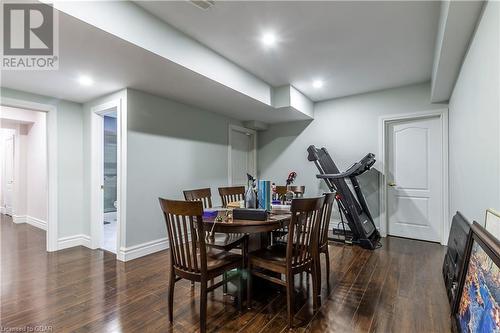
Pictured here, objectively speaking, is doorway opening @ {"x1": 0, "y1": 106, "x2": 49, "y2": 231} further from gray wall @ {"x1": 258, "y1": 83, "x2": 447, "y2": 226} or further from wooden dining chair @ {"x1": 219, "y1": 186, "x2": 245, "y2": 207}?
gray wall @ {"x1": 258, "y1": 83, "x2": 447, "y2": 226}

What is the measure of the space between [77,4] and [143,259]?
2849mm

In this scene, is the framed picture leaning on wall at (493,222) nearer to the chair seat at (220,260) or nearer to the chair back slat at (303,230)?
the chair back slat at (303,230)

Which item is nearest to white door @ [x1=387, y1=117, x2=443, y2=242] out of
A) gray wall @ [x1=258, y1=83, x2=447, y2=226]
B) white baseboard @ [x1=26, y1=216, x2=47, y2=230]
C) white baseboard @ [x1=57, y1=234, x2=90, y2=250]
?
gray wall @ [x1=258, y1=83, x2=447, y2=226]

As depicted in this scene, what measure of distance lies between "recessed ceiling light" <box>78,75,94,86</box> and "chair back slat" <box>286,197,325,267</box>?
2843mm

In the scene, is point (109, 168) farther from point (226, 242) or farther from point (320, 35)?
point (320, 35)

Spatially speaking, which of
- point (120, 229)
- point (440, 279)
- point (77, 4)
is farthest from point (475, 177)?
point (120, 229)

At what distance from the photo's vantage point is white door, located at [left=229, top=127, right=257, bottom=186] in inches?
206

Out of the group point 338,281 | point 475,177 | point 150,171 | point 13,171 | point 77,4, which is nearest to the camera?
point 77,4

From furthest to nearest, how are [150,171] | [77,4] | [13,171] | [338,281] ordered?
[13,171] → [150,171] → [338,281] → [77,4]

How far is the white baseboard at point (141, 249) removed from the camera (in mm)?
3143

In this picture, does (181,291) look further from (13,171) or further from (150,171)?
(13,171)

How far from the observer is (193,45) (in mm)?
2670

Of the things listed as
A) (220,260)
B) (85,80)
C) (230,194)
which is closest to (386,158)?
(230,194)

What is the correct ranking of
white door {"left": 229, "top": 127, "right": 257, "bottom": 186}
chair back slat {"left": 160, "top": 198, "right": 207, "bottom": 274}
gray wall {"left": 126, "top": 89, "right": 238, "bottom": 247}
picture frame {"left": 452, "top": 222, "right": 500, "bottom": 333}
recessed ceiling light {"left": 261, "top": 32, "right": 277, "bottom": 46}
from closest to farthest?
picture frame {"left": 452, "top": 222, "right": 500, "bottom": 333} → chair back slat {"left": 160, "top": 198, "right": 207, "bottom": 274} → recessed ceiling light {"left": 261, "top": 32, "right": 277, "bottom": 46} → gray wall {"left": 126, "top": 89, "right": 238, "bottom": 247} → white door {"left": 229, "top": 127, "right": 257, "bottom": 186}
